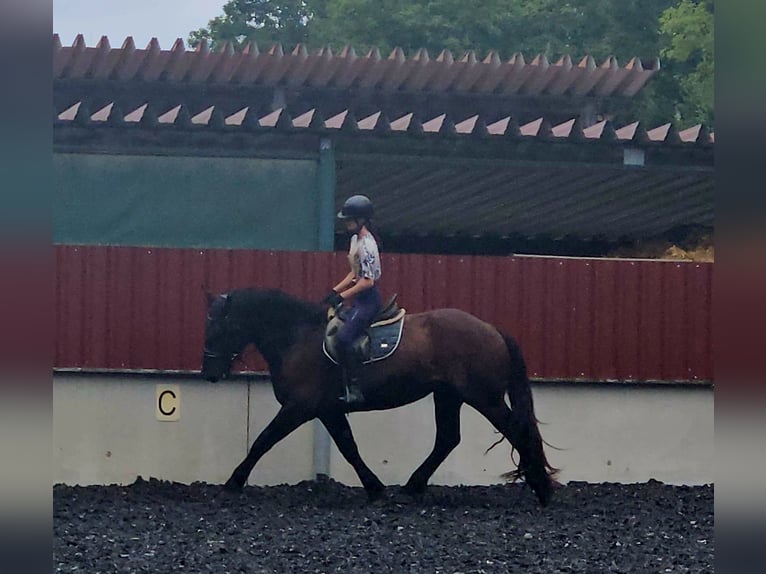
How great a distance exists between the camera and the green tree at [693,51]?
32469 millimetres

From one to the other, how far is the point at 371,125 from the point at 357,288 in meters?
2.93

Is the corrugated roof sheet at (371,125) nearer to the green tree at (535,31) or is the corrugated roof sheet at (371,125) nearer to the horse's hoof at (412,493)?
the horse's hoof at (412,493)

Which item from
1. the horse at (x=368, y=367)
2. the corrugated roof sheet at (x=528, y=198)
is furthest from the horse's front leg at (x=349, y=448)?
the corrugated roof sheet at (x=528, y=198)

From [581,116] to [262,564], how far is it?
11.5 m

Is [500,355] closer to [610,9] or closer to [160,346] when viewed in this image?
[160,346]

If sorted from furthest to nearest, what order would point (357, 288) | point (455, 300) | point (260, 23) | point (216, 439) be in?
point (260, 23) < point (455, 300) < point (216, 439) < point (357, 288)

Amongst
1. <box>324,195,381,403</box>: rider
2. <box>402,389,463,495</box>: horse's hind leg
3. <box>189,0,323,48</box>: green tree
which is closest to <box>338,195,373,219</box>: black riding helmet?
<box>324,195,381,403</box>: rider

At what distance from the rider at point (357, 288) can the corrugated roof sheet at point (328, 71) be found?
5.89m

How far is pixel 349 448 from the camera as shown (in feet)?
34.0

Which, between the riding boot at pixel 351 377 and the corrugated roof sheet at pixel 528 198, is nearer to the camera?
the riding boot at pixel 351 377

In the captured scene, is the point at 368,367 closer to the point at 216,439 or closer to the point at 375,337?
the point at 375,337

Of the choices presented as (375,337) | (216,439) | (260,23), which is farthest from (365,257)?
(260,23)

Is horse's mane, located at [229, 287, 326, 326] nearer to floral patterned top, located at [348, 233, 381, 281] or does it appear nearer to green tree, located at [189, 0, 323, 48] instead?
floral patterned top, located at [348, 233, 381, 281]

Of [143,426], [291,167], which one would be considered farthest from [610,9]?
[143,426]
